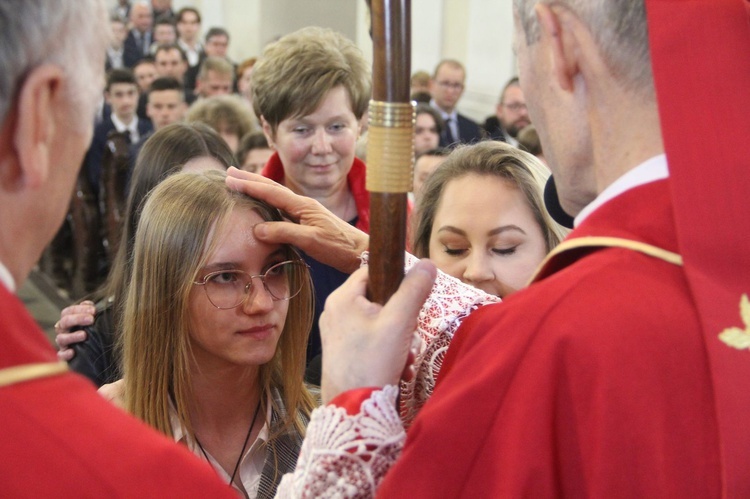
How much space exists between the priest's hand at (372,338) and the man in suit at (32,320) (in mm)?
304

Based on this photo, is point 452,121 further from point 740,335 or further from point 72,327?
point 740,335

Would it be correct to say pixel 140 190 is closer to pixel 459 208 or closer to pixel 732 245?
pixel 459 208

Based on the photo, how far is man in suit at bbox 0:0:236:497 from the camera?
37.6 inches

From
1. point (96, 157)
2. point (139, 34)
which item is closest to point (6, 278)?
point (96, 157)

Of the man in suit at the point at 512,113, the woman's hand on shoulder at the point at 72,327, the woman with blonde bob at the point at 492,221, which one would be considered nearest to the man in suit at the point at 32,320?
the woman with blonde bob at the point at 492,221

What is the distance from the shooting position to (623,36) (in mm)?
1209

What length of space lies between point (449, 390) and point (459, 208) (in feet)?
4.23

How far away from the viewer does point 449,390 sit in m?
1.19

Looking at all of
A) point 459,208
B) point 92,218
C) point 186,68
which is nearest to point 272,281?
point 459,208

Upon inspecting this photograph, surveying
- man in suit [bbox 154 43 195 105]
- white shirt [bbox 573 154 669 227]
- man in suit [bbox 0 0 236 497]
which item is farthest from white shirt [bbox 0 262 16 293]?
man in suit [bbox 154 43 195 105]

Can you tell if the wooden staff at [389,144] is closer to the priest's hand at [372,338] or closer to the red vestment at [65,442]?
the priest's hand at [372,338]

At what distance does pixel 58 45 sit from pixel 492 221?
1.53m

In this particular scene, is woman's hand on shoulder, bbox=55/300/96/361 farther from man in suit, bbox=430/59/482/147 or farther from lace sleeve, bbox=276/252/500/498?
man in suit, bbox=430/59/482/147

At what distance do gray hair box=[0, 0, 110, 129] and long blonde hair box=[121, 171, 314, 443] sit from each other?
3.38 feet
